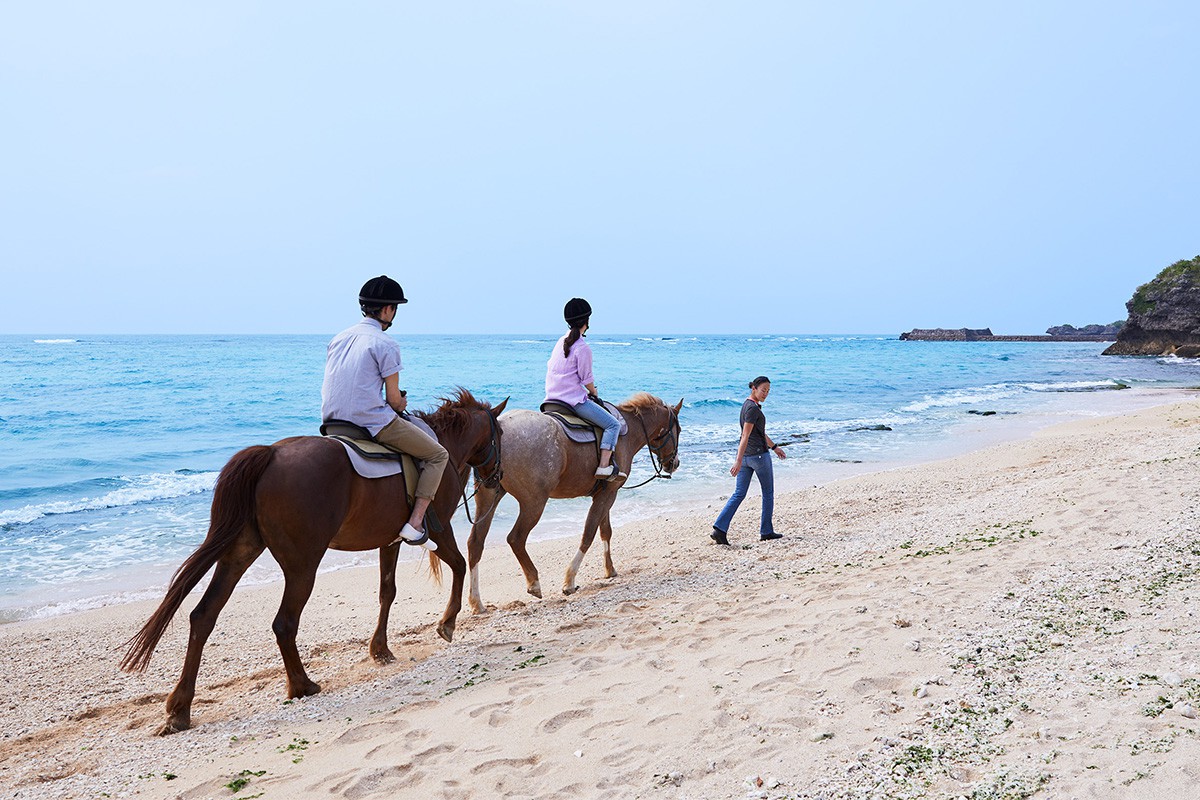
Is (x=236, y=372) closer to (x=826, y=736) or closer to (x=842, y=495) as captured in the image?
(x=842, y=495)

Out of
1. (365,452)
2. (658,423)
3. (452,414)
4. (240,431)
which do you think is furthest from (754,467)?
(240,431)

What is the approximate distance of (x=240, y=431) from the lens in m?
25.9

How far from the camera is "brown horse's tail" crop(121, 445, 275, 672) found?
5109mm

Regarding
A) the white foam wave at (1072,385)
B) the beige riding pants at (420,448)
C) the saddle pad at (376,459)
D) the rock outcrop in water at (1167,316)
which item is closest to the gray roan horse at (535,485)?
the beige riding pants at (420,448)

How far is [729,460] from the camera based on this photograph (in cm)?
1917

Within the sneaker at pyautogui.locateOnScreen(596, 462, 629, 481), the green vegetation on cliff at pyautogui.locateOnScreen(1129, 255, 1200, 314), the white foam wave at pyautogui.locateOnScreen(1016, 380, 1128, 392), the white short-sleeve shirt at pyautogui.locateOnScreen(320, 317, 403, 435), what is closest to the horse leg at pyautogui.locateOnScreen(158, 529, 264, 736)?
the white short-sleeve shirt at pyautogui.locateOnScreen(320, 317, 403, 435)

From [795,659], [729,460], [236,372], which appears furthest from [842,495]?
[236,372]

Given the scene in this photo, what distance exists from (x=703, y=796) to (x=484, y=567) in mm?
7110

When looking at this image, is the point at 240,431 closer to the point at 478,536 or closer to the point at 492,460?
the point at 478,536

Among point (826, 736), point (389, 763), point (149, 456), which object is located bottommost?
point (149, 456)

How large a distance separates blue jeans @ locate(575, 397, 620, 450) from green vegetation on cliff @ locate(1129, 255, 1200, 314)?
243 feet

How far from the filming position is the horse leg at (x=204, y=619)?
204 inches

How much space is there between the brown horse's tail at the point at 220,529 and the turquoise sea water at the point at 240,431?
5014mm

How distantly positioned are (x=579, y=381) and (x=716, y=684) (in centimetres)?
438
